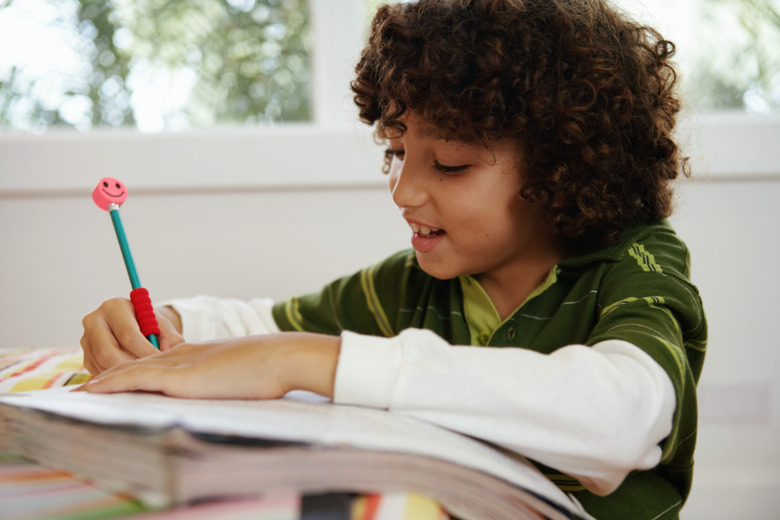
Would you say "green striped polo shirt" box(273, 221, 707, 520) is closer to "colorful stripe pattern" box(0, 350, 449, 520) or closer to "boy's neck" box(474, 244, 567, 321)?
"boy's neck" box(474, 244, 567, 321)

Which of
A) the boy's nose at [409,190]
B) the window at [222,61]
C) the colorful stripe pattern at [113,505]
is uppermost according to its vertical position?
the window at [222,61]

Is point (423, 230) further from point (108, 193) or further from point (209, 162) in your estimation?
point (209, 162)

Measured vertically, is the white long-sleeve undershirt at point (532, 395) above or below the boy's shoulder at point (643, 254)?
below

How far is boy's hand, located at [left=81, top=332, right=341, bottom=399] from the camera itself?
1.50 feet

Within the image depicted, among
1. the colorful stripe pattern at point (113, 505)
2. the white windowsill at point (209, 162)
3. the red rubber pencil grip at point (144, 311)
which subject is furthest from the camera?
the white windowsill at point (209, 162)

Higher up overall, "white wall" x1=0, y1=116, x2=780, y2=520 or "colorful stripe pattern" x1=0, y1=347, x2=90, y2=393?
"white wall" x1=0, y1=116, x2=780, y2=520

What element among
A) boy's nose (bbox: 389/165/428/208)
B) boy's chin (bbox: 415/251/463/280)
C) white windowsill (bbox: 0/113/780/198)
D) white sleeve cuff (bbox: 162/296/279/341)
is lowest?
white sleeve cuff (bbox: 162/296/279/341)

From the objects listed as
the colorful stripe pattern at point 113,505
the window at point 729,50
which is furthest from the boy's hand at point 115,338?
the window at point 729,50

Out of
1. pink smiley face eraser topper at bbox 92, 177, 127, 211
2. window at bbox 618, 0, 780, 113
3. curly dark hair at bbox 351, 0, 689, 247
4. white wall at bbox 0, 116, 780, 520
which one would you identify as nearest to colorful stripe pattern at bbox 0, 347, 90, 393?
pink smiley face eraser topper at bbox 92, 177, 127, 211

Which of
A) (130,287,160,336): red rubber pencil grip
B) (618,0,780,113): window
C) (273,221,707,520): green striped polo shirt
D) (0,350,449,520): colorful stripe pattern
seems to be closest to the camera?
(0,350,449,520): colorful stripe pattern

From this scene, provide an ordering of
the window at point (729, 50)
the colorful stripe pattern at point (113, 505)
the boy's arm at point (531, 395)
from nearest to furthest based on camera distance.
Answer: the colorful stripe pattern at point (113, 505)
the boy's arm at point (531, 395)
the window at point (729, 50)

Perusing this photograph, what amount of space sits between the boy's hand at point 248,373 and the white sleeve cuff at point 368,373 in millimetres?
12

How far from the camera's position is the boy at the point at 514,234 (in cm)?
48

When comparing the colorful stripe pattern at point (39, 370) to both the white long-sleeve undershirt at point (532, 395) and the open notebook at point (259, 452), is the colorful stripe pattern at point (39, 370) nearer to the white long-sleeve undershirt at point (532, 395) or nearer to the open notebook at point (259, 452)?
the open notebook at point (259, 452)
